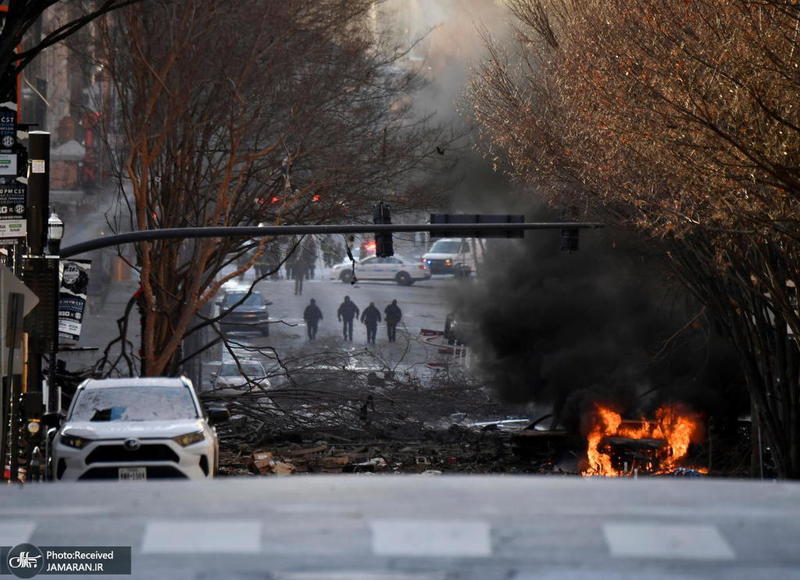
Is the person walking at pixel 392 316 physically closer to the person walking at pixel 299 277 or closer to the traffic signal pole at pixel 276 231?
the person walking at pixel 299 277

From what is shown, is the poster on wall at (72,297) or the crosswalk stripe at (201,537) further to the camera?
the poster on wall at (72,297)

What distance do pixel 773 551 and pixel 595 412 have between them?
32498 mm

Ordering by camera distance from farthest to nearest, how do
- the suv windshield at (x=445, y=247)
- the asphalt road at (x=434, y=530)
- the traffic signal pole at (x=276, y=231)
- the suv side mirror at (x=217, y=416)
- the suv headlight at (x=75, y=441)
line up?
the suv windshield at (x=445, y=247) → the traffic signal pole at (x=276, y=231) → the suv side mirror at (x=217, y=416) → the suv headlight at (x=75, y=441) → the asphalt road at (x=434, y=530)

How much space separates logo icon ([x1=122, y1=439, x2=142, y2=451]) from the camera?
1351 centimetres

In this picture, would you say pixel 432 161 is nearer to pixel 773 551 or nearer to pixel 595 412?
pixel 595 412

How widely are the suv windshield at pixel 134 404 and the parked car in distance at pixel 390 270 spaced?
1776 inches

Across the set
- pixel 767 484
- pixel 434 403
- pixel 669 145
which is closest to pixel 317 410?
pixel 434 403

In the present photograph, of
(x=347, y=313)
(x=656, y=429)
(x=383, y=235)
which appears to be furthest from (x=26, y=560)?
(x=347, y=313)

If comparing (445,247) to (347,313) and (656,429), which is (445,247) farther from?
(656,429)

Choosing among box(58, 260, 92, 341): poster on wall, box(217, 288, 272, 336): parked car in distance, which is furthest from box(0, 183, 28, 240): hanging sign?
box(217, 288, 272, 336): parked car in distance

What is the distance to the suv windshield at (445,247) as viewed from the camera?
59.2 meters

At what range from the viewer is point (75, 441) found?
13.5 metres

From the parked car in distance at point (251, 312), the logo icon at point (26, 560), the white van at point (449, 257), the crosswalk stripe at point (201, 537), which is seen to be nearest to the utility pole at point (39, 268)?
the logo icon at point (26, 560)

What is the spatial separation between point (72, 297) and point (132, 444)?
334 inches
